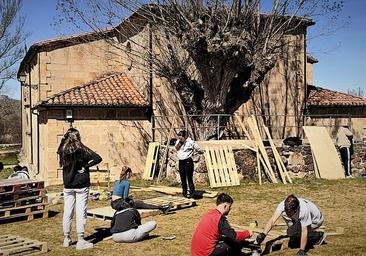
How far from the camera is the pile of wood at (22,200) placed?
10242mm

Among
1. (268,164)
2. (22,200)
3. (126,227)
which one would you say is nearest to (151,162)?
(268,164)

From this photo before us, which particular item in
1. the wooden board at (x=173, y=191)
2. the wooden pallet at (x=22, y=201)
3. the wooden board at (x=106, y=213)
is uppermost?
the wooden pallet at (x=22, y=201)

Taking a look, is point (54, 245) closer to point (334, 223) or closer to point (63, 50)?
point (334, 223)

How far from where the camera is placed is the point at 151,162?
695 inches

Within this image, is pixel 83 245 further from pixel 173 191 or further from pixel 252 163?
pixel 252 163

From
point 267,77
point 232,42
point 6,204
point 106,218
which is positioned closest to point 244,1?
point 232,42

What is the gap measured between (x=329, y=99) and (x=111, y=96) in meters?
11.6

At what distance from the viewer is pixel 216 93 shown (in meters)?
16.6

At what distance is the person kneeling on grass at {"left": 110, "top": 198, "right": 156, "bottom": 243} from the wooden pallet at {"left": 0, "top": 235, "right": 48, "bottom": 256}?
4.19 ft

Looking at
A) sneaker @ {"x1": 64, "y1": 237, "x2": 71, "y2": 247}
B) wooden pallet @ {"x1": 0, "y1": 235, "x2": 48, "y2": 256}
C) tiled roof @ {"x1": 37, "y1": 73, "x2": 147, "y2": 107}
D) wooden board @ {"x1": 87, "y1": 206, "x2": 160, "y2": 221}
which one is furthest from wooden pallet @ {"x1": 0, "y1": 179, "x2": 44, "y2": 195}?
tiled roof @ {"x1": 37, "y1": 73, "x2": 147, "y2": 107}

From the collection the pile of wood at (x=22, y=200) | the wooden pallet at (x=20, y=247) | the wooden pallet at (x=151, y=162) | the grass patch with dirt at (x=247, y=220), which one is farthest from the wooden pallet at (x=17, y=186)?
the wooden pallet at (x=151, y=162)

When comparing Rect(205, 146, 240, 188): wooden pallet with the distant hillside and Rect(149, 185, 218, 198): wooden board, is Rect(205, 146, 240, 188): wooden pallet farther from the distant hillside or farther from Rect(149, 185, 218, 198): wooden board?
the distant hillside

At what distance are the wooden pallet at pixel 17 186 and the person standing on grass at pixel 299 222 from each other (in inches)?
233

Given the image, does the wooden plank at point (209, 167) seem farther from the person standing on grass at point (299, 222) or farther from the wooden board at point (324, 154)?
the person standing on grass at point (299, 222)
